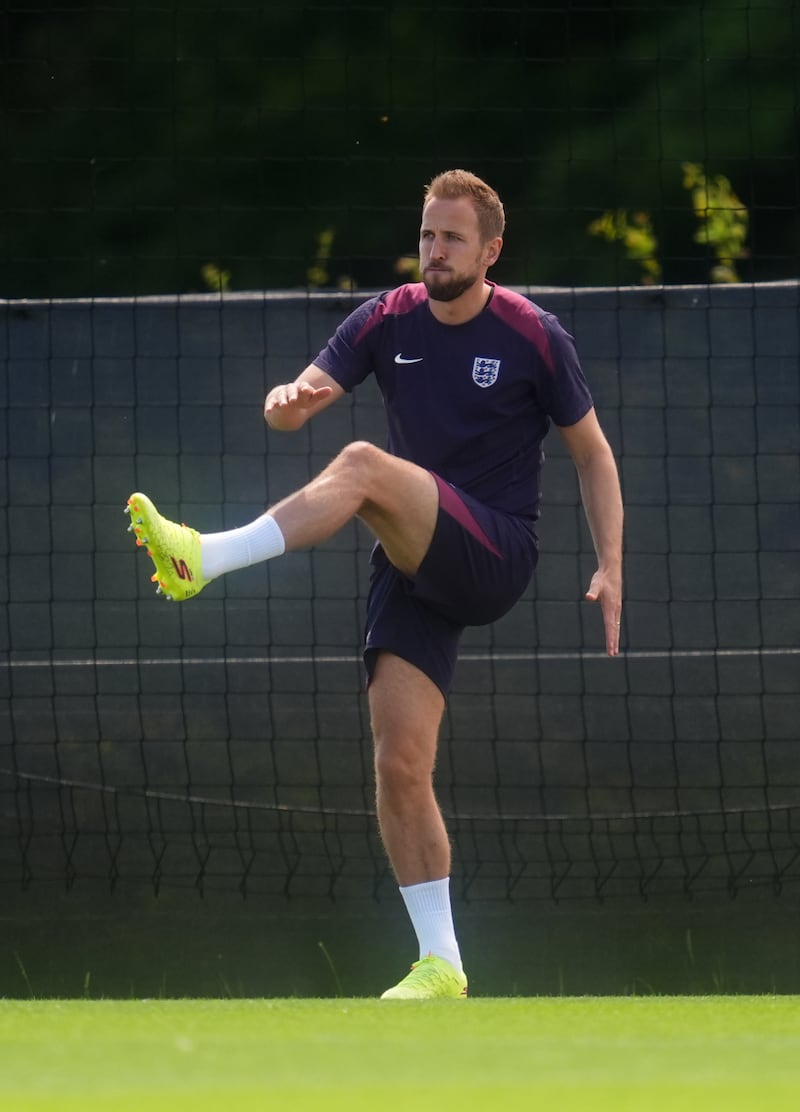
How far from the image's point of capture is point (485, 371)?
208 inches

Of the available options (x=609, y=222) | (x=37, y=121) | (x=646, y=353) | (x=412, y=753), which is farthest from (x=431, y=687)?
(x=37, y=121)

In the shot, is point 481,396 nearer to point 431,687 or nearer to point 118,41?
point 431,687

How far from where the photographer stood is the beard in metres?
5.21

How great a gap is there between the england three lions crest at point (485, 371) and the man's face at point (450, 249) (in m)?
0.19

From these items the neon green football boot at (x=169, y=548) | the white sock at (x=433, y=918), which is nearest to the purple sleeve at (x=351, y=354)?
the neon green football boot at (x=169, y=548)

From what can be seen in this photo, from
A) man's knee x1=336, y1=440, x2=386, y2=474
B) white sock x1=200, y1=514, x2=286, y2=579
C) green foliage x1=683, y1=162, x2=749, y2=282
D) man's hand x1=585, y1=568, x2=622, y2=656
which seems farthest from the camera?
green foliage x1=683, y1=162, x2=749, y2=282

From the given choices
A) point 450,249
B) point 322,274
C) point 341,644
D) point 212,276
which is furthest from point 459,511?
point 322,274

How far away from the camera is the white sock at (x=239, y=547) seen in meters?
4.57

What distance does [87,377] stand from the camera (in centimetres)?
705

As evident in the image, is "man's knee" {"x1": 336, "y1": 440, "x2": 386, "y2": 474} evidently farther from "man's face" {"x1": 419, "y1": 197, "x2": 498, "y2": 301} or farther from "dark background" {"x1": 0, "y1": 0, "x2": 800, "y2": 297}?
"dark background" {"x1": 0, "y1": 0, "x2": 800, "y2": 297}

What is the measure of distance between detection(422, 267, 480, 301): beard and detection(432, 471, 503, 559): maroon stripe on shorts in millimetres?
546

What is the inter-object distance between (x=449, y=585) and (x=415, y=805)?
0.65 meters

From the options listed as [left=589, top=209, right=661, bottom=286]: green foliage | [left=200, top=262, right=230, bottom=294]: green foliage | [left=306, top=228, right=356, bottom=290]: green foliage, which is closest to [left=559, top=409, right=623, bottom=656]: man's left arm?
[left=589, top=209, right=661, bottom=286]: green foliage

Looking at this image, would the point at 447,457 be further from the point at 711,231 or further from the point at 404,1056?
the point at 711,231
